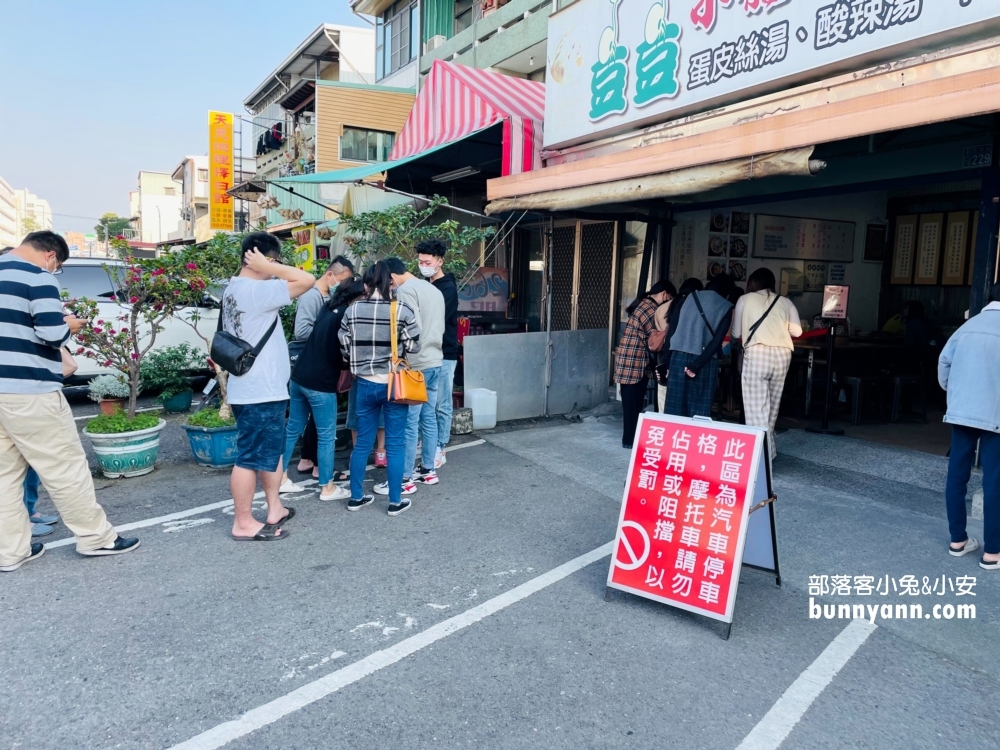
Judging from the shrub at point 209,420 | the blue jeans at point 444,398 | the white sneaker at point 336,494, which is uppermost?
the blue jeans at point 444,398

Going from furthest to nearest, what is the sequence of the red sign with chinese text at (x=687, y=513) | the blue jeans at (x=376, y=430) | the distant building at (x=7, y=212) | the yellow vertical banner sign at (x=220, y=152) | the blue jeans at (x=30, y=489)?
the distant building at (x=7, y=212)
the yellow vertical banner sign at (x=220, y=152)
the blue jeans at (x=376, y=430)
the blue jeans at (x=30, y=489)
the red sign with chinese text at (x=687, y=513)

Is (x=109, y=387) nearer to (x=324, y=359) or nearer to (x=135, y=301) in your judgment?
(x=135, y=301)

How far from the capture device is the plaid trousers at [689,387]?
6.31 metres

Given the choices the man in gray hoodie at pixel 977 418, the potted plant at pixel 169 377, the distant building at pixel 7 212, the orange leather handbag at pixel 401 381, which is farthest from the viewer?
the distant building at pixel 7 212

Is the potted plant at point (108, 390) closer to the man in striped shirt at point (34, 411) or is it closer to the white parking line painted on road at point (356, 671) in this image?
the man in striped shirt at point (34, 411)

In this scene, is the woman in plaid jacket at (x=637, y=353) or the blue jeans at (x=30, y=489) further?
the woman in plaid jacket at (x=637, y=353)

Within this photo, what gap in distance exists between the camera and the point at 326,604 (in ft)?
12.0

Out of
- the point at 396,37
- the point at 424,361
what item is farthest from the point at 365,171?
the point at 396,37

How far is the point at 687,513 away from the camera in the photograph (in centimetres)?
358

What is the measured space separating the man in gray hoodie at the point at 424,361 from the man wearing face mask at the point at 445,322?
0.79ft

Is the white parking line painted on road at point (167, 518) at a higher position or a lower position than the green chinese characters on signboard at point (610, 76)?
lower

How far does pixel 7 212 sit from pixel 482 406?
146 metres

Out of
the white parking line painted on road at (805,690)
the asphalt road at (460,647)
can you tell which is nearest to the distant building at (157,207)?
the asphalt road at (460,647)

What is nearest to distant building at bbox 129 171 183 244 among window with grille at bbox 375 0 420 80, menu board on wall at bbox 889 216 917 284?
window with grille at bbox 375 0 420 80
